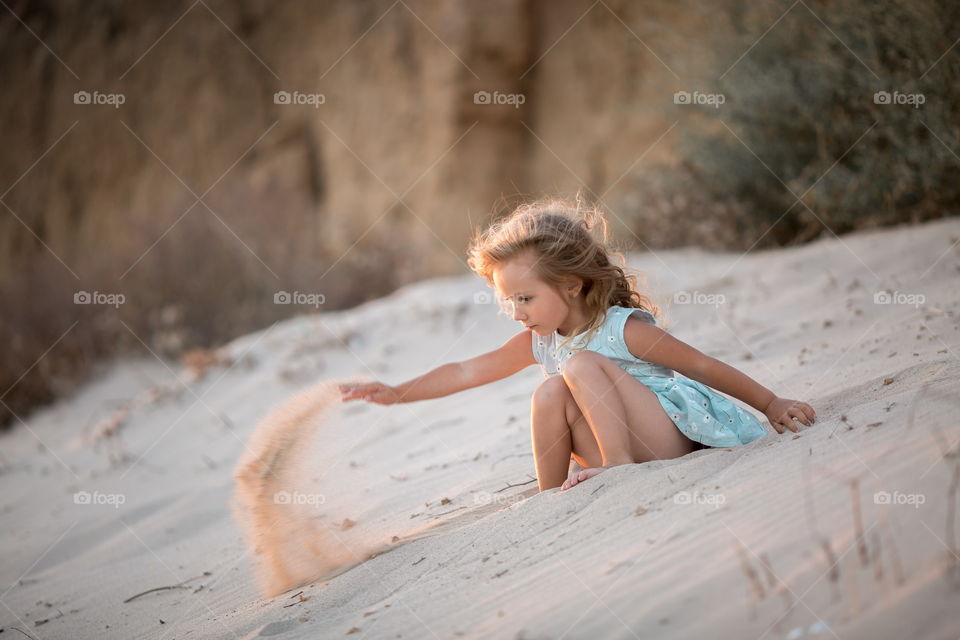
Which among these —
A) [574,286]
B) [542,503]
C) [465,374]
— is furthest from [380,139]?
[542,503]

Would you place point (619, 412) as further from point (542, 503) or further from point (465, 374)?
point (465, 374)

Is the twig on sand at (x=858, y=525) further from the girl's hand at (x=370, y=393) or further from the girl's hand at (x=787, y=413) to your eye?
the girl's hand at (x=370, y=393)

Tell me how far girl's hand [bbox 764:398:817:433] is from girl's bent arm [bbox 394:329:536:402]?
2.70 ft

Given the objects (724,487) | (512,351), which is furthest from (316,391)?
(724,487)

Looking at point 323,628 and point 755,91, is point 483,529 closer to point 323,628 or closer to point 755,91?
point 323,628

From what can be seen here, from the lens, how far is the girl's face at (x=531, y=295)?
8.38 ft

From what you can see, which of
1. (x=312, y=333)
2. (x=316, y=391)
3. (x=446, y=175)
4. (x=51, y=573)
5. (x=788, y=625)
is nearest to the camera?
(x=788, y=625)

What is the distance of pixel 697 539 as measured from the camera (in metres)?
1.76

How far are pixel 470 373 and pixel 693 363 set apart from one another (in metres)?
0.76

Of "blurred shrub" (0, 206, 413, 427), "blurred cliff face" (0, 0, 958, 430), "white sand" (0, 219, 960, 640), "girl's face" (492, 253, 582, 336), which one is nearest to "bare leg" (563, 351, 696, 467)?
"white sand" (0, 219, 960, 640)

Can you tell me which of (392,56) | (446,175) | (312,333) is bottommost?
(312,333)

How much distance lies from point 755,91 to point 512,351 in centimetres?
383

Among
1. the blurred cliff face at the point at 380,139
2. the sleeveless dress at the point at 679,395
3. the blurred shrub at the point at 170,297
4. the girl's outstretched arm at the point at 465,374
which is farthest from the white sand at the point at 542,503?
the blurred shrub at the point at 170,297

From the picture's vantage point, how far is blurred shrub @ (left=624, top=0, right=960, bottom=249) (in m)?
4.70
